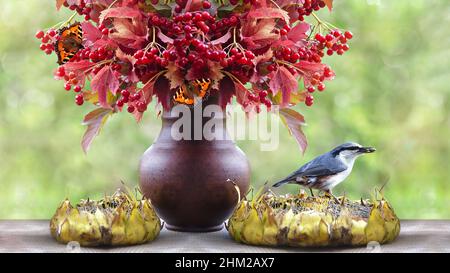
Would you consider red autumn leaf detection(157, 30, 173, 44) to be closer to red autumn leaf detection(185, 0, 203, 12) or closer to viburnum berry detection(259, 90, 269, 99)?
red autumn leaf detection(185, 0, 203, 12)

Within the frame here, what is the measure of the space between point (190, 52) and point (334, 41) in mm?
284

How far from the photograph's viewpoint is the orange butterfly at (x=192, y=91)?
1.06m

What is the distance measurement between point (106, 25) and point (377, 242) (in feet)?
1.85

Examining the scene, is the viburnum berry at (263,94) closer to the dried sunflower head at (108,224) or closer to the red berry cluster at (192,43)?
the red berry cluster at (192,43)

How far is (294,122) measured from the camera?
1.18m

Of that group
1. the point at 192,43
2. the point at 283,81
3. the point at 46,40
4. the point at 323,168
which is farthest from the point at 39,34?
the point at 323,168

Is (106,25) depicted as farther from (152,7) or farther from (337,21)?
(337,21)

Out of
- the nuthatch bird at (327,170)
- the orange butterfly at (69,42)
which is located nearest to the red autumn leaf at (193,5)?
the orange butterfly at (69,42)

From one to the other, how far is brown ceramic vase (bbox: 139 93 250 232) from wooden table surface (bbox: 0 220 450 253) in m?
0.03

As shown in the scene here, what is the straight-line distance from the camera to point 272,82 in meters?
1.07

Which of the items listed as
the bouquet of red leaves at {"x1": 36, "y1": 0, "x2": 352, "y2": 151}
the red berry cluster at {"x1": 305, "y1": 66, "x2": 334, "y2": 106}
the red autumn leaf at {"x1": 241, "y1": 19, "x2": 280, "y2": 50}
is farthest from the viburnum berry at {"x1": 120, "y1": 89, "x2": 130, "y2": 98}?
the red berry cluster at {"x1": 305, "y1": 66, "x2": 334, "y2": 106}

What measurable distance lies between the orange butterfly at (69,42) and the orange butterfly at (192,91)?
211mm

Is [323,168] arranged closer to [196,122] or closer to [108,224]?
[196,122]

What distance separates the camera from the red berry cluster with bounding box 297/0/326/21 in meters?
1.13
